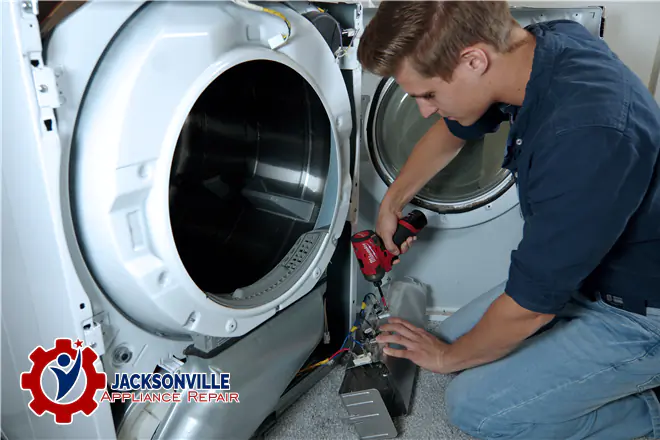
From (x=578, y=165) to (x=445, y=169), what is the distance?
0.79 meters

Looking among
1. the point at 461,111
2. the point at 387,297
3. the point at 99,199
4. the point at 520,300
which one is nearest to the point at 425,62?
the point at 461,111

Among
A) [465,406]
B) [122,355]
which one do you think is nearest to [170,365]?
[122,355]

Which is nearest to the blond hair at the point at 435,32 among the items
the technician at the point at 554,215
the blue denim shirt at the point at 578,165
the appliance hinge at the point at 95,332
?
the technician at the point at 554,215

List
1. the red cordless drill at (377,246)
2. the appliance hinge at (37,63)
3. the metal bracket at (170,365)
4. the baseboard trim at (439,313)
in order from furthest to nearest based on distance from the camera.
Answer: the baseboard trim at (439,313) → the red cordless drill at (377,246) → the metal bracket at (170,365) → the appliance hinge at (37,63)

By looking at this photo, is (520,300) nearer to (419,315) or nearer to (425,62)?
(425,62)

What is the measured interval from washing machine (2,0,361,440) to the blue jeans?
1.45ft

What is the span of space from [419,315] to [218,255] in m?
0.68

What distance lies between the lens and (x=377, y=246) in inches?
56.0

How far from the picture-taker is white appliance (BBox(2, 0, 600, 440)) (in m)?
0.81

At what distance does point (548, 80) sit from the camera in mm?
969

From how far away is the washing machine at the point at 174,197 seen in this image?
2.63 ft

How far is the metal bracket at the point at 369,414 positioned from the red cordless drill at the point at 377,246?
0.31 meters

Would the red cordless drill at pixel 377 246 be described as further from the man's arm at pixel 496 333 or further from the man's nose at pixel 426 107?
the man's nose at pixel 426 107

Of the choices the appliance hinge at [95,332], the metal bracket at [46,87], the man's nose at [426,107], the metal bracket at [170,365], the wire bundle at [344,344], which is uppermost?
the metal bracket at [46,87]
